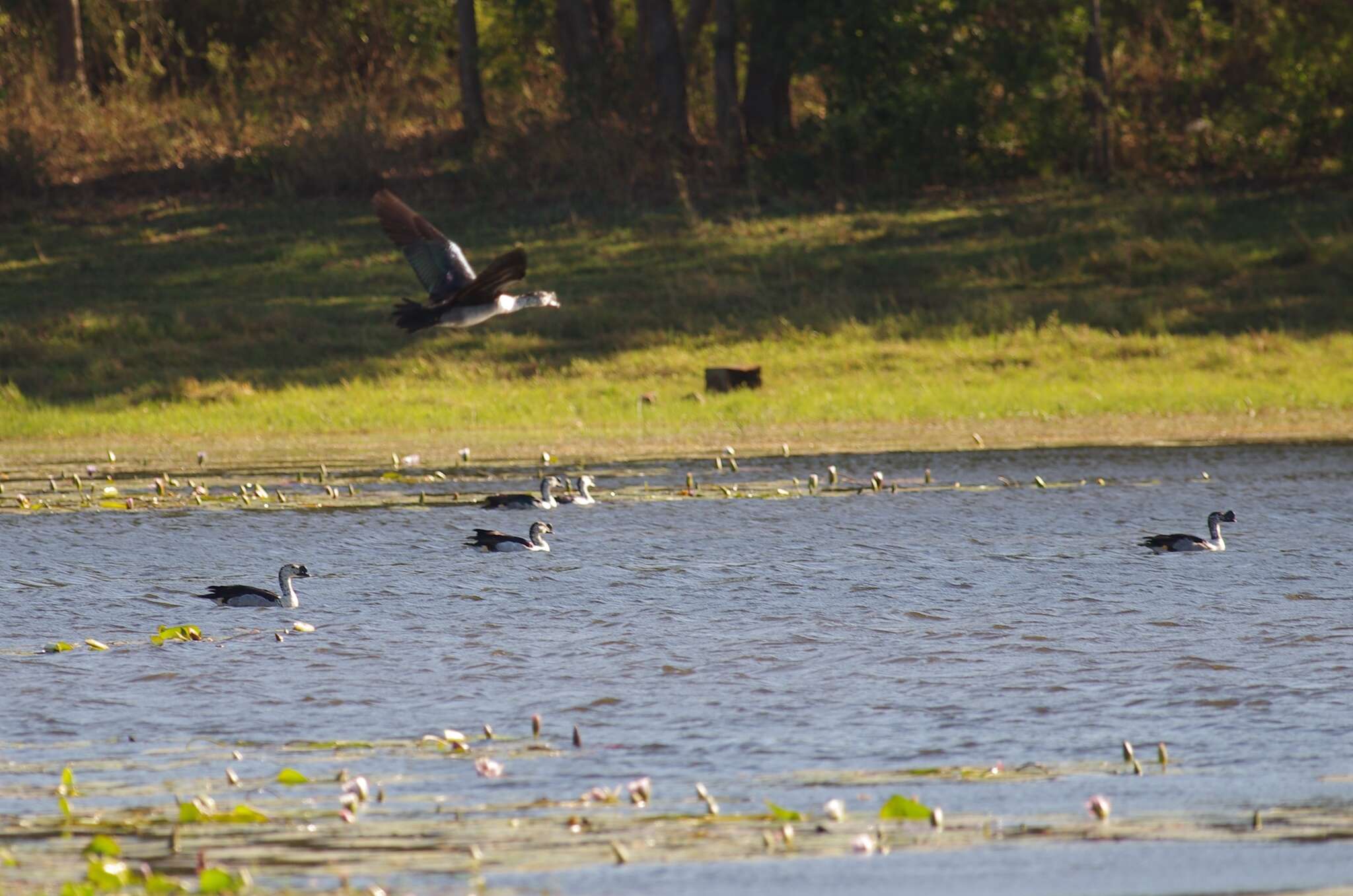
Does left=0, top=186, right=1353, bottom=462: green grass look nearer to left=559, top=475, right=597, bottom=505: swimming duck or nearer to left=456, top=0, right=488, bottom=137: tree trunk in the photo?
left=456, top=0, right=488, bottom=137: tree trunk

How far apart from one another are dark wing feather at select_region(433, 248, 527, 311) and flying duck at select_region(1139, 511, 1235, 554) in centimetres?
408

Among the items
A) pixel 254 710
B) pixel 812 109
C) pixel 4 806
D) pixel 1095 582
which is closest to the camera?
pixel 4 806

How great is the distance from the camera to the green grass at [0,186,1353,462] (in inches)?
812

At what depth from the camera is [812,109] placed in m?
33.5

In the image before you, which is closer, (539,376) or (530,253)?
(539,376)

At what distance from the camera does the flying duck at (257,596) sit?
1034 centimetres

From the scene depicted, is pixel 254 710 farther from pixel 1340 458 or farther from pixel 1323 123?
pixel 1323 123

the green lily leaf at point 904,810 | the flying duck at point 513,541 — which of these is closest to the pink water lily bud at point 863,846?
the green lily leaf at point 904,810

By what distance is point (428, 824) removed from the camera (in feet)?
20.2

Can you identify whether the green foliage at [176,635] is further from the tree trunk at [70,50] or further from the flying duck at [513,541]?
the tree trunk at [70,50]

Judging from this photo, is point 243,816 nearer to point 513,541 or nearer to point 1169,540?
point 513,541

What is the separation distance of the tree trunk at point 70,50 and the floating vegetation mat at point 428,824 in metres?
28.6

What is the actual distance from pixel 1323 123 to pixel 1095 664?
2356cm

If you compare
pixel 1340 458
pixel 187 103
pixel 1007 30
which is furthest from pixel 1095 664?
pixel 187 103
